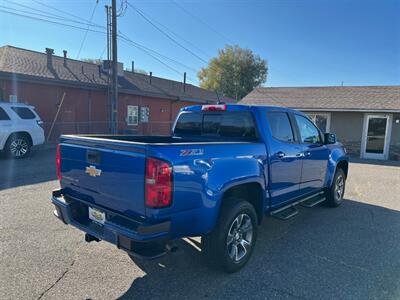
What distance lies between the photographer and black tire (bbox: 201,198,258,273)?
3107mm

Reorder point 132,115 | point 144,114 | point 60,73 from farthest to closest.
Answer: point 144,114, point 132,115, point 60,73

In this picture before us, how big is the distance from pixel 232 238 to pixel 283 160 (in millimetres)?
1417

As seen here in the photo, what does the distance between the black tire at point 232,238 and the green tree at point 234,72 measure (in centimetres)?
4901

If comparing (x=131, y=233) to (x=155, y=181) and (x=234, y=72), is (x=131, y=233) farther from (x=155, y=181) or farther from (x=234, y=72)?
(x=234, y=72)

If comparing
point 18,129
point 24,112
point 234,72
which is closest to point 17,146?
point 18,129

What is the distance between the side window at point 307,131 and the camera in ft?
16.0

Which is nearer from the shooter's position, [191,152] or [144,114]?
[191,152]

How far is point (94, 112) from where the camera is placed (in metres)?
17.5

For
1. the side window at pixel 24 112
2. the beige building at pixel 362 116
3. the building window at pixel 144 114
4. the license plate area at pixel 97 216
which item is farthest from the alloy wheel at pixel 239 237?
the building window at pixel 144 114

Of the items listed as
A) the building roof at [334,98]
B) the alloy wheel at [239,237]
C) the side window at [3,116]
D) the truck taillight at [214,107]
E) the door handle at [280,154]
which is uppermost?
the building roof at [334,98]

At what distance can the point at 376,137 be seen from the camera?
597 inches

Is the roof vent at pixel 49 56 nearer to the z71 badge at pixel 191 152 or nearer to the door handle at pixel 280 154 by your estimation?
the door handle at pixel 280 154

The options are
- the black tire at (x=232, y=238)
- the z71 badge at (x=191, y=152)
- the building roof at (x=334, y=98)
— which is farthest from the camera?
the building roof at (x=334, y=98)

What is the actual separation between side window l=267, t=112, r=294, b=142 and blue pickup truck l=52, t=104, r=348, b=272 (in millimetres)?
16
